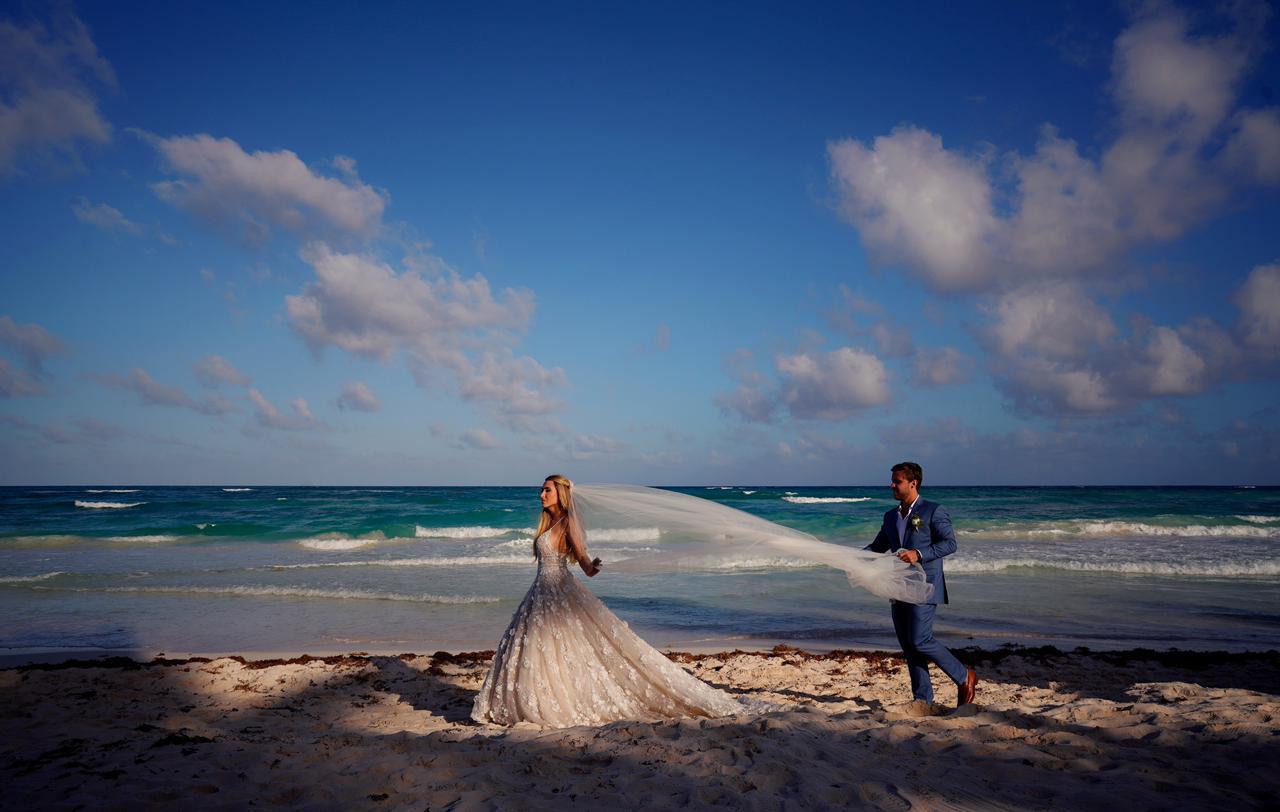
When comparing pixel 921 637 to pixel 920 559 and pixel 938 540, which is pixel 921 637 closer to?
pixel 920 559

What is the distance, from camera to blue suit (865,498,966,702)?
18.5 feet

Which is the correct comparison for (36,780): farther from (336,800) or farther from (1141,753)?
(1141,753)

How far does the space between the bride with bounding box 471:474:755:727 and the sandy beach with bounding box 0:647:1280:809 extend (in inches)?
10.1

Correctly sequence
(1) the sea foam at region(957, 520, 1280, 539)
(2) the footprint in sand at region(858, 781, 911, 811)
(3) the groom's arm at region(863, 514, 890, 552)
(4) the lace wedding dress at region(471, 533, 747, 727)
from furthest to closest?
1. (1) the sea foam at region(957, 520, 1280, 539)
2. (3) the groom's arm at region(863, 514, 890, 552)
3. (4) the lace wedding dress at region(471, 533, 747, 727)
4. (2) the footprint in sand at region(858, 781, 911, 811)

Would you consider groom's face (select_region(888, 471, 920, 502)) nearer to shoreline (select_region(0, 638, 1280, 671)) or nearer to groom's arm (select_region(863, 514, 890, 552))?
groom's arm (select_region(863, 514, 890, 552))

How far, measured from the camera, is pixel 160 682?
7.39 metres

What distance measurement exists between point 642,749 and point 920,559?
2.76 metres

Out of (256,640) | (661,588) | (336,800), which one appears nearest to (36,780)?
(336,800)

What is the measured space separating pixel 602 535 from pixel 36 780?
839 inches

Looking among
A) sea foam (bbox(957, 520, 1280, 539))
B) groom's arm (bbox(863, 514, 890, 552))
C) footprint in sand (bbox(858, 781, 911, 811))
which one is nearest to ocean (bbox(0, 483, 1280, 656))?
sea foam (bbox(957, 520, 1280, 539))

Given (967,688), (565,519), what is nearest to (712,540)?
(565,519)

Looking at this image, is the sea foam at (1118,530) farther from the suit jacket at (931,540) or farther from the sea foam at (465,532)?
the suit jacket at (931,540)

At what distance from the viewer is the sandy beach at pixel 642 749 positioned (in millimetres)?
3977

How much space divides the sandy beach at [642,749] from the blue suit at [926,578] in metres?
0.48
